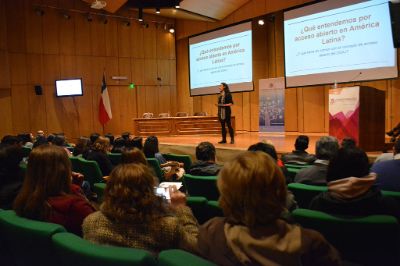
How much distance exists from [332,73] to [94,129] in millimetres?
7570

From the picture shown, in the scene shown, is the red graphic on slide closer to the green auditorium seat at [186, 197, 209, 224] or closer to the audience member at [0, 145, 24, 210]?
the green auditorium seat at [186, 197, 209, 224]

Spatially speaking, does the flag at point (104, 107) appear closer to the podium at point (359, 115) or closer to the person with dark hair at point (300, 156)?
the podium at point (359, 115)

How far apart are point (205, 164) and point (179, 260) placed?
2238mm

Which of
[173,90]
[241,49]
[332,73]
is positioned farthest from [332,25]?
[173,90]

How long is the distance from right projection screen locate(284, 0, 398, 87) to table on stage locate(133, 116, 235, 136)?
2630mm

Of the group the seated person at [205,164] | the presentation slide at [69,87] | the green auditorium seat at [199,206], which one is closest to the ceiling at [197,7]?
the presentation slide at [69,87]

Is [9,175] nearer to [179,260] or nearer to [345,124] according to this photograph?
[179,260]

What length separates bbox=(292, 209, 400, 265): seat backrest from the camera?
5.87 ft

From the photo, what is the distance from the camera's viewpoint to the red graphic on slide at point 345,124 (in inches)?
219

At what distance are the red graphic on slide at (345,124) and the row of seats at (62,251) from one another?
481cm

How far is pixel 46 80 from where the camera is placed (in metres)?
11.7

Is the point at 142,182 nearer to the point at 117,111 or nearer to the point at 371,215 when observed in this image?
the point at 371,215

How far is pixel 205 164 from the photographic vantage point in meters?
3.44

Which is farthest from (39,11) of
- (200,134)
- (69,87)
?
(200,134)
